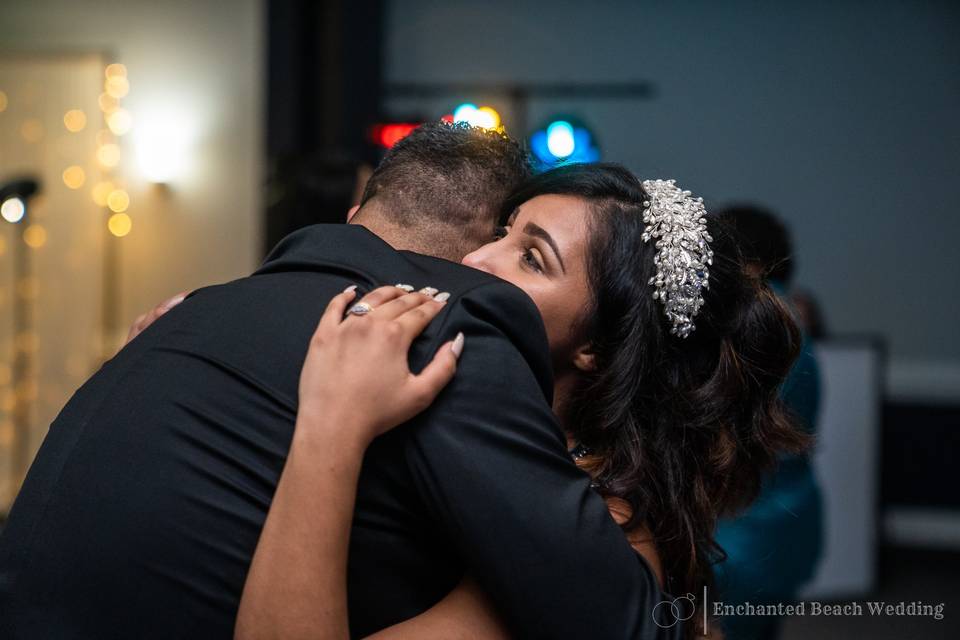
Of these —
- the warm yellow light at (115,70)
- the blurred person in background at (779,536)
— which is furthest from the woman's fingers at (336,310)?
the warm yellow light at (115,70)

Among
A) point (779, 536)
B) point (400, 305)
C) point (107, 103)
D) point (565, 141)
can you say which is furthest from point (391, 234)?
point (107, 103)

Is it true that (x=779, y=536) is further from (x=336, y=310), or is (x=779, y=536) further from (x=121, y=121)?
(x=121, y=121)

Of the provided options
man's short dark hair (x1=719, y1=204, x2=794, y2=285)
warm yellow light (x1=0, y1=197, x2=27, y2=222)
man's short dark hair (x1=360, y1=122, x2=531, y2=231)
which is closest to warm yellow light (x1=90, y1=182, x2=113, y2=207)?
warm yellow light (x1=0, y1=197, x2=27, y2=222)

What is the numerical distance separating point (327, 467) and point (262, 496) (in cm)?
10

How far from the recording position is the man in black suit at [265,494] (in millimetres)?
1213

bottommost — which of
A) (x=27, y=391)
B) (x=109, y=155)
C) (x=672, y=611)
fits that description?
(x=27, y=391)

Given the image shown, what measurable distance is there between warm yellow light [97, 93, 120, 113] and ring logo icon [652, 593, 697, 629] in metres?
5.48

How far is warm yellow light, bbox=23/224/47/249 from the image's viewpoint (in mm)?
6180

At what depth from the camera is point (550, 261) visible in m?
1.68

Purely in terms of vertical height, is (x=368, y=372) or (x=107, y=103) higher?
(x=107, y=103)

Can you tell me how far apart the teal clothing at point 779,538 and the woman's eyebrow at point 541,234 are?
98 cm

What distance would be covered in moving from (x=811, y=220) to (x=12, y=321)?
16.7 feet

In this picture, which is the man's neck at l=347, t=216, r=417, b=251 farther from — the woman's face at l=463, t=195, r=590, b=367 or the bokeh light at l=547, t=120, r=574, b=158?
the bokeh light at l=547, t=120, r=574, b=158

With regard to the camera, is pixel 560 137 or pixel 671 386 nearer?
pixel 671 386
